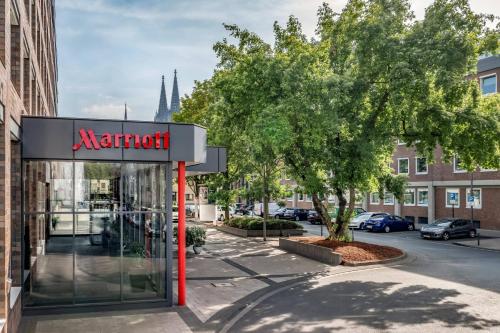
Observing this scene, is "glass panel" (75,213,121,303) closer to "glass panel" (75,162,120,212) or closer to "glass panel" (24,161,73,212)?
"glass panel" (75,162,120,212)

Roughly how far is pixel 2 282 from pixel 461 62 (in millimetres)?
18166

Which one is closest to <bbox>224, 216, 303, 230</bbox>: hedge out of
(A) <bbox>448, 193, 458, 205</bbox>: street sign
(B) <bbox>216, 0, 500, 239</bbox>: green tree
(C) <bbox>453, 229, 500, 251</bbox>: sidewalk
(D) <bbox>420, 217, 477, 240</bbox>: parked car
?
(D) <bbox>420, 217, 477, 240</bbox>: parked car

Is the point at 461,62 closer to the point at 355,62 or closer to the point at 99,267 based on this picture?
the point at 355,62

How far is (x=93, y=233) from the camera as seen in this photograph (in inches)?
544

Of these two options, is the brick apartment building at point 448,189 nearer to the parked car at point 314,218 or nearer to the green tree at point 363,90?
the parked car at point 314,218

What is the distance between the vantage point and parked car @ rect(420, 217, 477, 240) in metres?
32.0

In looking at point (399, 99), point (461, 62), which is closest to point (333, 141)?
point (399, 99)

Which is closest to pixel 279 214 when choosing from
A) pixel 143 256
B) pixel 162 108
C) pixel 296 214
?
pixel 296 214

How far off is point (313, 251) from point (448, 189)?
22.8m

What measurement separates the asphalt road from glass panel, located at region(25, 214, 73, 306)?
16.9 feet

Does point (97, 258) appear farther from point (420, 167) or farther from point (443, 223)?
point (420, 167)

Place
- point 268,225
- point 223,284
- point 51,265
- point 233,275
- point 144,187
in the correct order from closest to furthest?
point 51,265, point 144,187, point 223,284, point 233,275, point 268,225

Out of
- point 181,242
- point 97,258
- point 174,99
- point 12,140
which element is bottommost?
point 97,258

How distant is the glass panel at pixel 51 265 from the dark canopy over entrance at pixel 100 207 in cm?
3
